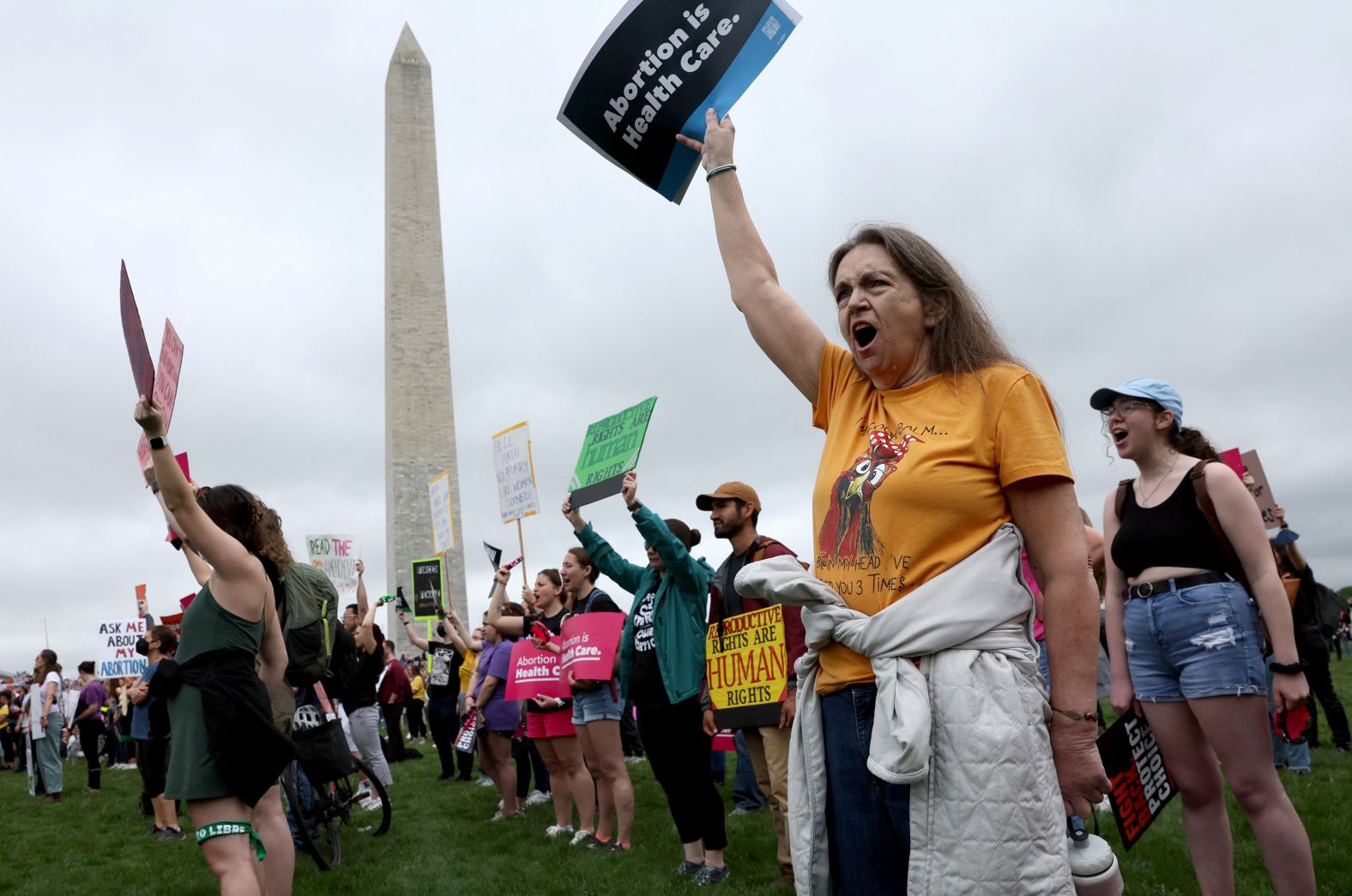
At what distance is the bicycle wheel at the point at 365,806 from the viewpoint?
7.68 metres

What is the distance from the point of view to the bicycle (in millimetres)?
5664

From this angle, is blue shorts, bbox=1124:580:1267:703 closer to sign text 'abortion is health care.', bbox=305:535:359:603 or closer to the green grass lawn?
the green grass lawn

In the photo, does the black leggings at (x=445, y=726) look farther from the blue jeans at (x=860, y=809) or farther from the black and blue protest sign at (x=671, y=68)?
the blue jeans at (x=860, y=809)

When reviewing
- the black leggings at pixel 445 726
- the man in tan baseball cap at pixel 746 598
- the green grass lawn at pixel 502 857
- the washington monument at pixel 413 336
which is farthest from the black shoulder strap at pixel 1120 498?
the washington monument at pixel 413 336

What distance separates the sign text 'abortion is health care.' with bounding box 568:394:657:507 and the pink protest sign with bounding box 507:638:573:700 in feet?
3.90

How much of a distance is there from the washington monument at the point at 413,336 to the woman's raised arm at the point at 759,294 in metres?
26.7

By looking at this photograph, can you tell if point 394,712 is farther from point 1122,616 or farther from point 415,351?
point 415,351

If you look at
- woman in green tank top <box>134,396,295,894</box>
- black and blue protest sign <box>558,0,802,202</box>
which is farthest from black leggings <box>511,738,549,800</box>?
black and blue protest sign <box>558,0,802,202</box>

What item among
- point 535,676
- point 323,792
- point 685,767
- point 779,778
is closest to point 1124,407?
point 779,778

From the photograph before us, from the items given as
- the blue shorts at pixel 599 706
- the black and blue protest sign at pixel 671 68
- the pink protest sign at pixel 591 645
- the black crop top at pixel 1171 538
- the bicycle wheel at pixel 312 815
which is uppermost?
the black and blue protest sign at pixel 671 68

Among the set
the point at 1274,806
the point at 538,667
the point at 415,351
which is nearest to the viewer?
the point at 1274,806

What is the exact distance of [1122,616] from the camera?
358cm

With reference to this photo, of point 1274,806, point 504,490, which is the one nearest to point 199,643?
point 1274,806

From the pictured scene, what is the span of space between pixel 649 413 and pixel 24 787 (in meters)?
14.0
